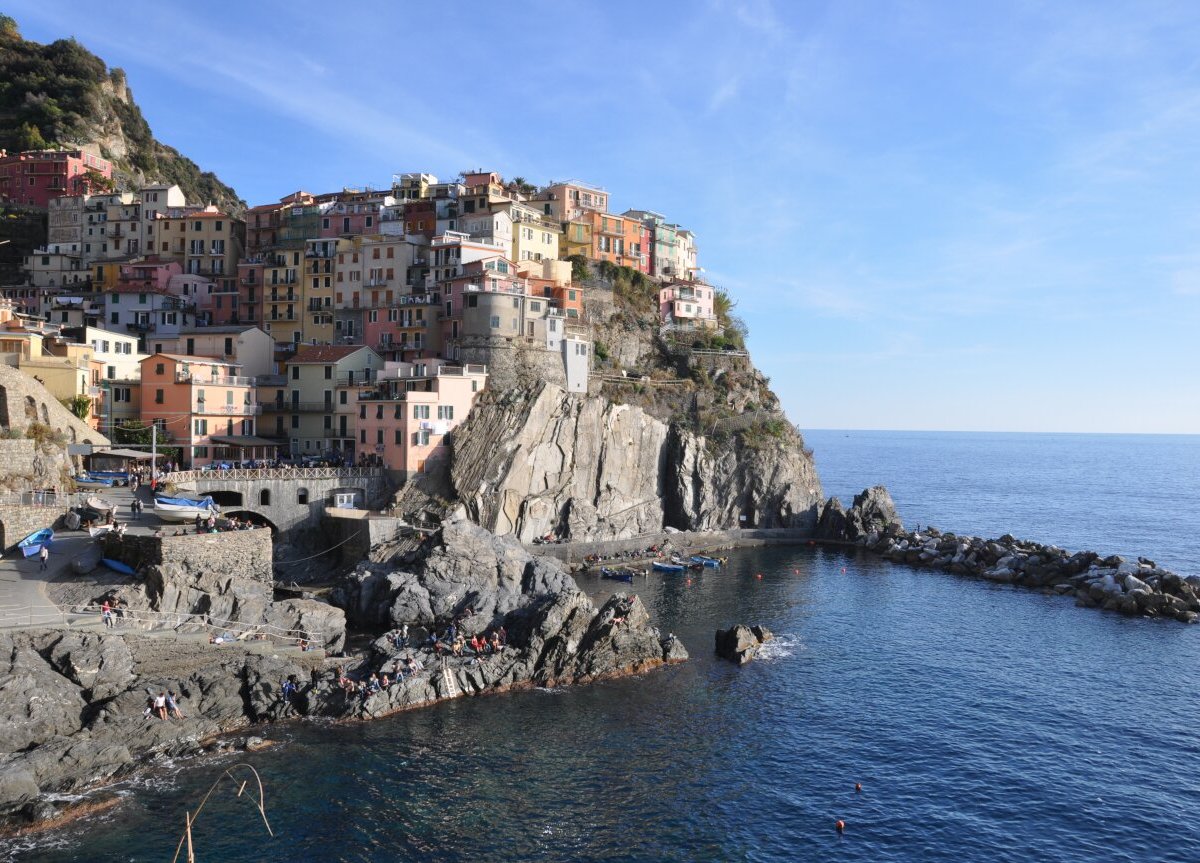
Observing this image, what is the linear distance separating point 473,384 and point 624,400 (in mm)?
16734

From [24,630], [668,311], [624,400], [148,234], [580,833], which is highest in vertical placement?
[148,234]

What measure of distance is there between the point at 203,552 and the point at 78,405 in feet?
81.6

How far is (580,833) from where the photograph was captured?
2992cm

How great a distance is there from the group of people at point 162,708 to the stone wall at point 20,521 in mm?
17097

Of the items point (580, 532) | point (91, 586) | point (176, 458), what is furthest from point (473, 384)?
point (91, 586)

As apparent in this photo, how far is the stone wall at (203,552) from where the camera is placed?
45781mm

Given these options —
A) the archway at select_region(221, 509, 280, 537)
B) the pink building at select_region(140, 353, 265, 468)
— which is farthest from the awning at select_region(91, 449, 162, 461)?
the archway at select_region(221, 509, 280, 537)

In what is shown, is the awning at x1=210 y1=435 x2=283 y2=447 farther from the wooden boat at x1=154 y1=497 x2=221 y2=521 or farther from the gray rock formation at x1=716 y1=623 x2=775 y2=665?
the gray rock formation at x1=716 y1=623 x2=775 y2=665

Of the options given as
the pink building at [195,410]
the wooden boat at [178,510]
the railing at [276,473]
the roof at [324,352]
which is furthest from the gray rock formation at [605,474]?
the wooden boat at [178,510]

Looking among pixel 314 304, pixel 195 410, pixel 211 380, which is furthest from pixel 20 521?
pixel 314 304

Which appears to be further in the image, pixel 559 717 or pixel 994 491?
pixel 994 491

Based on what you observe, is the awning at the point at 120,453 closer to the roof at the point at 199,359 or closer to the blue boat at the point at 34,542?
the roof at the point at 199,359

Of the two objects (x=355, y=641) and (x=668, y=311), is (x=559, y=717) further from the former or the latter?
(x=668, y=311)

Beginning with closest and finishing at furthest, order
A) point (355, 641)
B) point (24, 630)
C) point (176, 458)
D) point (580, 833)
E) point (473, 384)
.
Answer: point (580, 833) → point (24, 630) → point (355, 641) → point (176, 458) → point (473, 384)
